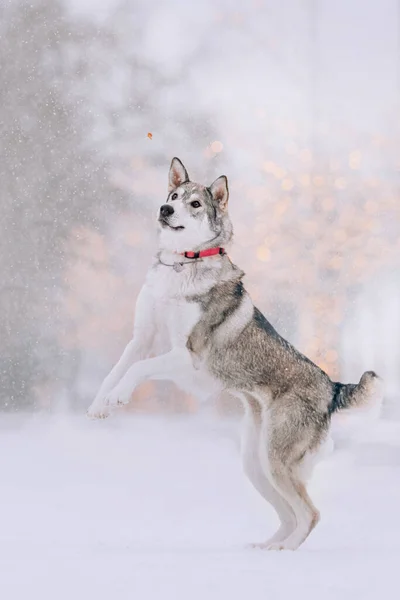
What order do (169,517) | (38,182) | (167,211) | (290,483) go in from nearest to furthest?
(167,211)
(290,483)
(169,517)
(38,182)

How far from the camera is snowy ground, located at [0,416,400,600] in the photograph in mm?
1988

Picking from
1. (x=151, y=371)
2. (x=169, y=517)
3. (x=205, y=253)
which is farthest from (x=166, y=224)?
(x=169, y=517)

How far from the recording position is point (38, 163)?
3785 mm

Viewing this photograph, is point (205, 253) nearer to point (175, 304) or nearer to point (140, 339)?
point (175, 304)

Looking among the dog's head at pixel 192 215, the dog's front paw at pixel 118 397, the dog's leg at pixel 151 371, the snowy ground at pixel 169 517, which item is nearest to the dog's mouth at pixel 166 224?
the dog's head at pixel 192 215

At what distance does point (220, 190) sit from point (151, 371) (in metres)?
0.55

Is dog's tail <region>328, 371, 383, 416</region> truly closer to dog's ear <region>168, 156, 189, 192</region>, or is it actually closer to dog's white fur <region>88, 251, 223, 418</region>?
dog's white fur <region>88, 251, 223, 418</region>

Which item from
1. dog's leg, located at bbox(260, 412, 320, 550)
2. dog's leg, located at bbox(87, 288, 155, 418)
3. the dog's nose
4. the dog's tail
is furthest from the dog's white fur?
the dog's tail

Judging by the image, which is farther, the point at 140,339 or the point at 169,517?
the point at 169,517

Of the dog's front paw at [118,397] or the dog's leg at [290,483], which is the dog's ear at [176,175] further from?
the dog's leg at [290,483]

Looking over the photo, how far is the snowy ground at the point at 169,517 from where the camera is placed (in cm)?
199

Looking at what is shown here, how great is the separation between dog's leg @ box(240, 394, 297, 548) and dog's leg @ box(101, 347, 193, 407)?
11.8 inches

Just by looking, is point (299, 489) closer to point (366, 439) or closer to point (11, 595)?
point (11, 595)

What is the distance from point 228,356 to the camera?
2121mm
